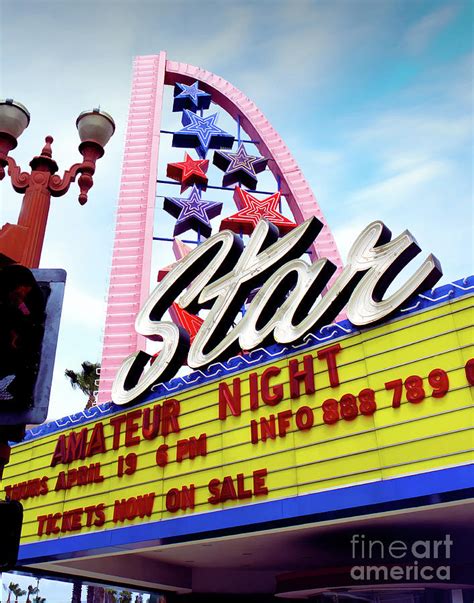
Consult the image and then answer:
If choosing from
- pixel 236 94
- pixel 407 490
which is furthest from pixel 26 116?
pixel 236 94

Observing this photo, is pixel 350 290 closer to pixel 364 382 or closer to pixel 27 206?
pixel 364 382

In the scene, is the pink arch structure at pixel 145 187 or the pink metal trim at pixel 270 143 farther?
the pink metal trim at pixel 270 143

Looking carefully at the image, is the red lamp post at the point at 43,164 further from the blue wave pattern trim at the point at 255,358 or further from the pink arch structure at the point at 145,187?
the pink arch structure at the point at 145,187

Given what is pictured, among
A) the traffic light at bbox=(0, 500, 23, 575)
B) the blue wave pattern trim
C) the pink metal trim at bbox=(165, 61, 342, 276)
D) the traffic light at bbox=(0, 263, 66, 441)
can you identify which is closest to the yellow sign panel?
the blue wave pattern trim

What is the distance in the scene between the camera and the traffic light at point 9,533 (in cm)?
328

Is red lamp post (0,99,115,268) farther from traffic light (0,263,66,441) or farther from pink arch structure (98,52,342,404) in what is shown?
pink arch structure (98,52,342,404)

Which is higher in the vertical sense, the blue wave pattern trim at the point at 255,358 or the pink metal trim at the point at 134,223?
the pink metal trim at the point at 134,223

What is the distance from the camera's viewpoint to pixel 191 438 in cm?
1166

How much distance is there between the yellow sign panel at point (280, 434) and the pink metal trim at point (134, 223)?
357 cm

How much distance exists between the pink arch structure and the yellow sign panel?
11.8ft

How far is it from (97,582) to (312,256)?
1377 cm

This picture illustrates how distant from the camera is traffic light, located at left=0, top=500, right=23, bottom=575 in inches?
129

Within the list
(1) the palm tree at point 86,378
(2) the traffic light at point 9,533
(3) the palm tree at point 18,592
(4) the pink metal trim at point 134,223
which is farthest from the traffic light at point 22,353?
(3) the palm tree at point 18,592

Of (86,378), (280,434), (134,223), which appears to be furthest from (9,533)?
(86,378)
